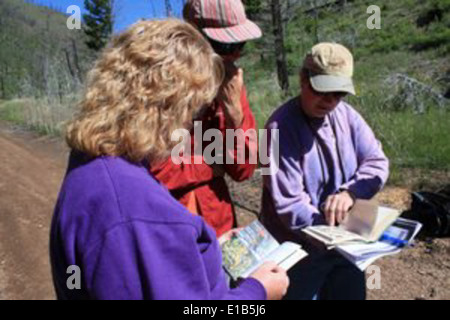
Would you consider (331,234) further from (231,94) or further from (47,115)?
(47,115)

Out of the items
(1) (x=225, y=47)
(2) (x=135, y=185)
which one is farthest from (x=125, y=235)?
(1) (x=225, y=47)

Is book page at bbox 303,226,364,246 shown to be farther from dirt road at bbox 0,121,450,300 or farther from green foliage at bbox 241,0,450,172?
green foliage at bbox 241,0,450,172

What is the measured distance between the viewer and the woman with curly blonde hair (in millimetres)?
1171

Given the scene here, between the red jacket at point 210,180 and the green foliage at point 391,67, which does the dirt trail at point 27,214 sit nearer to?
the red jacket at point 210,180

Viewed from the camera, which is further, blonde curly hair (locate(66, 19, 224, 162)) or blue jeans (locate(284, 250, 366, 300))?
blue jeans (locate(284, 250, 366, 300))

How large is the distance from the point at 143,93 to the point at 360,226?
1.24 meters

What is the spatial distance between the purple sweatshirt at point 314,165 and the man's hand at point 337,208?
54 millimetres

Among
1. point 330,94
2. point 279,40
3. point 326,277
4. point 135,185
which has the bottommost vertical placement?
point 326,277

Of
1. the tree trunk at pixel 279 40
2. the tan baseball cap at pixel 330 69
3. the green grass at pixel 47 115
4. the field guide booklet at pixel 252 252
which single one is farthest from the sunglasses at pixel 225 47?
the green grass at pixel 47 115

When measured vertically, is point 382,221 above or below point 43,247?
above

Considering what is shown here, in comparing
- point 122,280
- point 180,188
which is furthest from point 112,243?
point 180,188

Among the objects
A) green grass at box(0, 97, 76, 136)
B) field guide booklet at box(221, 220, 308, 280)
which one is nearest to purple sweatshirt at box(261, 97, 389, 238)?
field guide booklet at box(221, 220, 308, 280)

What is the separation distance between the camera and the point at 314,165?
2275 millimetres

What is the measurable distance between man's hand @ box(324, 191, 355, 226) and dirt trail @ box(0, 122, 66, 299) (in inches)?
111
